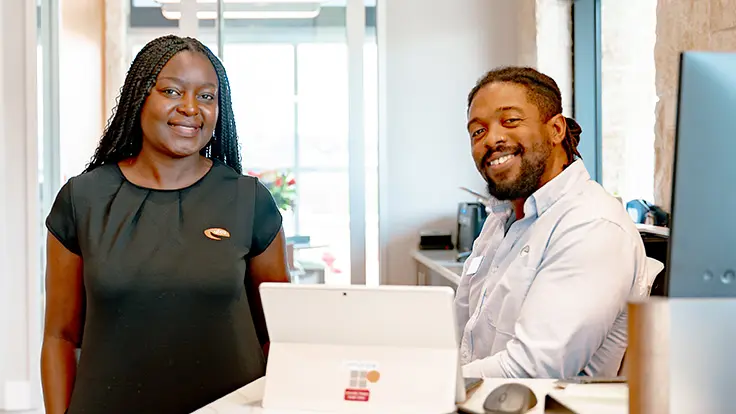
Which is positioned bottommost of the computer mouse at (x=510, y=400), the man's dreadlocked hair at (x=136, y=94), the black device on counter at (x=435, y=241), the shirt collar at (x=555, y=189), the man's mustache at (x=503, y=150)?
the computer mouse at (x=510, y=400)

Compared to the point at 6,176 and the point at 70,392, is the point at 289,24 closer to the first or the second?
the point at 6,176

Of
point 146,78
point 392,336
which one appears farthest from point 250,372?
point 146,78

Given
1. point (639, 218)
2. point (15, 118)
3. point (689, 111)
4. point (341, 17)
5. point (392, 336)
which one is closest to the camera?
point (689, 111)

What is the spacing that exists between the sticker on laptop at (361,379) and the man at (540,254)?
15.3 inches

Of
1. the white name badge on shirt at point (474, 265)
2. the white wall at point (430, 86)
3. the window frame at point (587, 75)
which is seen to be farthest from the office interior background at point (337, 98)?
the white name badge on shirt at point (474, 265)

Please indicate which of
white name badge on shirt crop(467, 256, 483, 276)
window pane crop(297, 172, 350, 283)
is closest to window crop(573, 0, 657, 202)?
window pane crop(297, 172, 350, 283)

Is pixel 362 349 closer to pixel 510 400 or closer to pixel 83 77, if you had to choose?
pixel 510 400

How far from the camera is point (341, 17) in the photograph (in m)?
4.57

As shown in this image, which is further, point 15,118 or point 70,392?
Answer: point 15,118

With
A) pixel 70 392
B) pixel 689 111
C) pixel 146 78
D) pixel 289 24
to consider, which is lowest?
pixel 70 392

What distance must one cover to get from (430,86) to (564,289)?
10.3 ft

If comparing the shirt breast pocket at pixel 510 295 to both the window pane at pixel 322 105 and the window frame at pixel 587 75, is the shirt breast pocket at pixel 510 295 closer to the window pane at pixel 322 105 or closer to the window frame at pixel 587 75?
the window frame at pixel 587 75

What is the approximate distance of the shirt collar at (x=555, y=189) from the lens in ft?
5.68

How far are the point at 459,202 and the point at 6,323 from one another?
2493 mm
